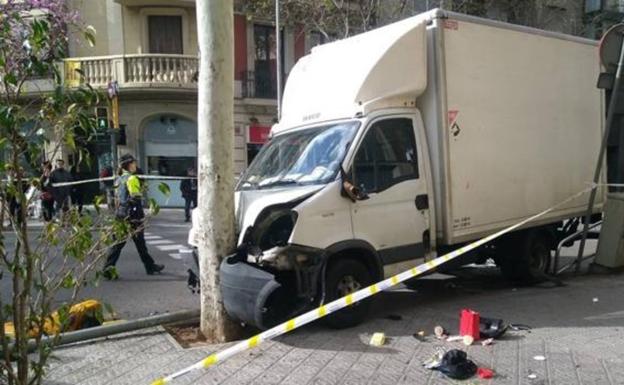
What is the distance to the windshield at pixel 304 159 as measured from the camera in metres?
5.66

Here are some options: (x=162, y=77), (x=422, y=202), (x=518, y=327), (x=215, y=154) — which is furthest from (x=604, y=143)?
(x=162, y=77)

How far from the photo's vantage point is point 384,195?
19.4 feet

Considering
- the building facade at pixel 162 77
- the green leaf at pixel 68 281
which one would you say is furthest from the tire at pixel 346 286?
the building facade at pixel 162 77

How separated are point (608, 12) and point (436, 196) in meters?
27.5

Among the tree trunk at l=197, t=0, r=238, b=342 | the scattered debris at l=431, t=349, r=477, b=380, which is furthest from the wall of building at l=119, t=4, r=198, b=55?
the scattered debris at l=431, t=349, r=477, b=380

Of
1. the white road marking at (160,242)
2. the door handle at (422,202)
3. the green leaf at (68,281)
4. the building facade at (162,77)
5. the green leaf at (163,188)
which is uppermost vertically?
the building facade at (162,77)

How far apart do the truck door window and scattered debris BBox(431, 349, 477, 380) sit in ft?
6.23

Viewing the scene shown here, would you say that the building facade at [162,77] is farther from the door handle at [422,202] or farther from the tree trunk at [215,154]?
the tree trunk at [215,154]

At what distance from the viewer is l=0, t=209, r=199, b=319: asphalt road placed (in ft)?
23.3

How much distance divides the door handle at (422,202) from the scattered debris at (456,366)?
6.53 ft

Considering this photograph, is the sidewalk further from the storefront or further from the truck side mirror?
the storefront

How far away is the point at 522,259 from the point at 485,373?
3552mm

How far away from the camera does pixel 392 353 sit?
4883 millimetres

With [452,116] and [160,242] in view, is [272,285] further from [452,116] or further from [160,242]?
[160,242]
